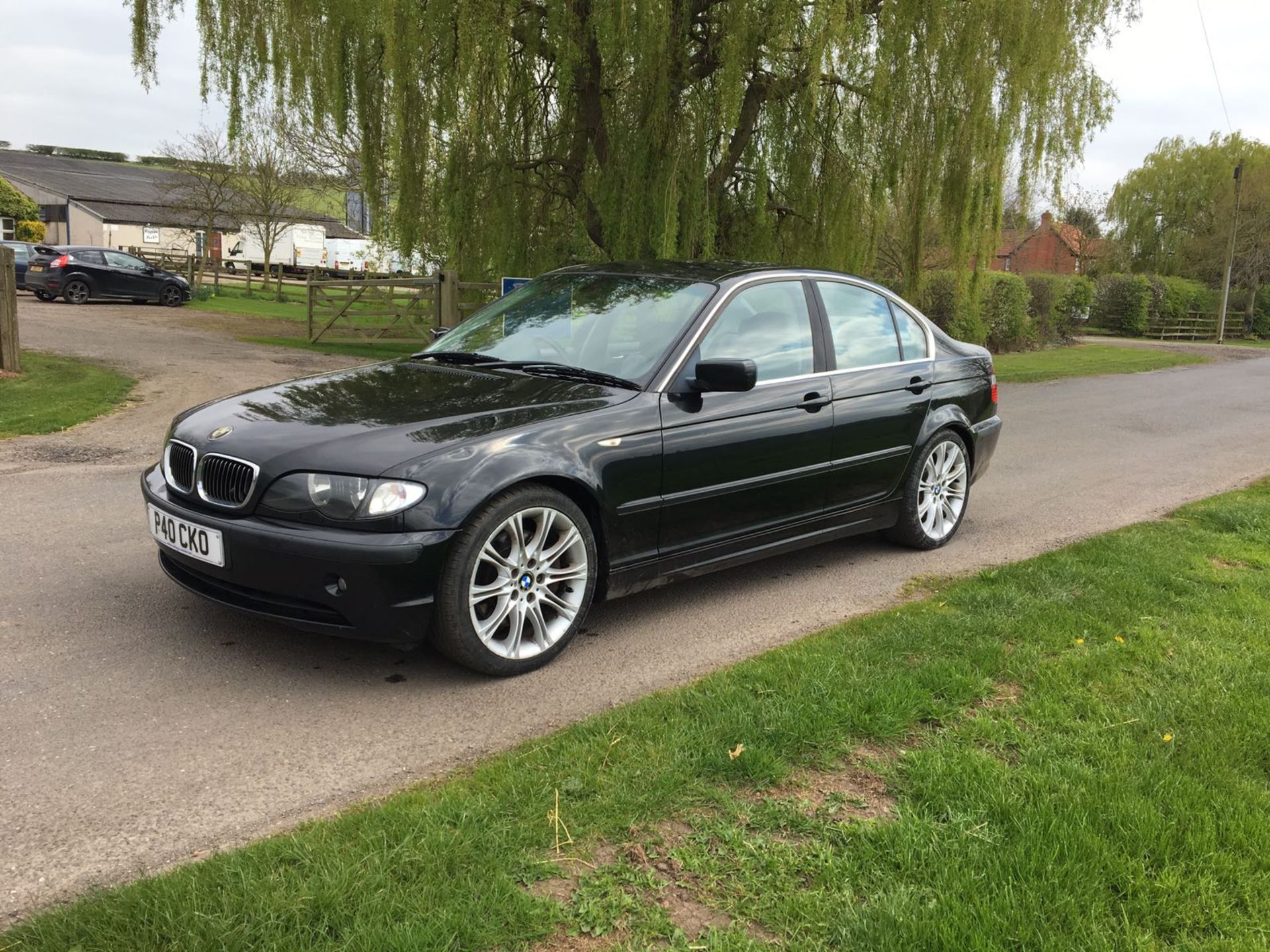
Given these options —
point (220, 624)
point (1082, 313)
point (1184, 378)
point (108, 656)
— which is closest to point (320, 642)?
point (220, 624)

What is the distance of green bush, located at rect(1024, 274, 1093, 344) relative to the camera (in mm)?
29703

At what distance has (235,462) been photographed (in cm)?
383

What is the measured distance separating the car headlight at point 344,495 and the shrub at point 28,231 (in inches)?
2191

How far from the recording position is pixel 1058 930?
7.73 ft

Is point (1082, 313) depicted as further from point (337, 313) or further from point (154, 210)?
point (154, 210)

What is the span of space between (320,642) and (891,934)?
2.73m

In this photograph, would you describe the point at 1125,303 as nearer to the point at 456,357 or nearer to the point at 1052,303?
the point at 1052,303

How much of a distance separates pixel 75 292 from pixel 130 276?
1469mm

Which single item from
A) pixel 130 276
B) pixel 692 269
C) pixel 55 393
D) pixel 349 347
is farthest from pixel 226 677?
pixel 130 276

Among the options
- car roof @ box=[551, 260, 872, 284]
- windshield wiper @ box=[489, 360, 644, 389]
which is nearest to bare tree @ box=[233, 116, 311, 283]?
car roof @ box=[551, 260, 872, 284]

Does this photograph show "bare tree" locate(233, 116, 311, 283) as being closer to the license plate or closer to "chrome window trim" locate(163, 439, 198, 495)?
"chrome window trim" locate(163, 439, 198, 495)

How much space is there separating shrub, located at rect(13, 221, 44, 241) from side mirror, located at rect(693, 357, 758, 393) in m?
55.8

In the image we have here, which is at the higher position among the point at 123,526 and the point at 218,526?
the point at 218,526

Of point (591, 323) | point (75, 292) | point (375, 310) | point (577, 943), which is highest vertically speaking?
point (75, 292)
